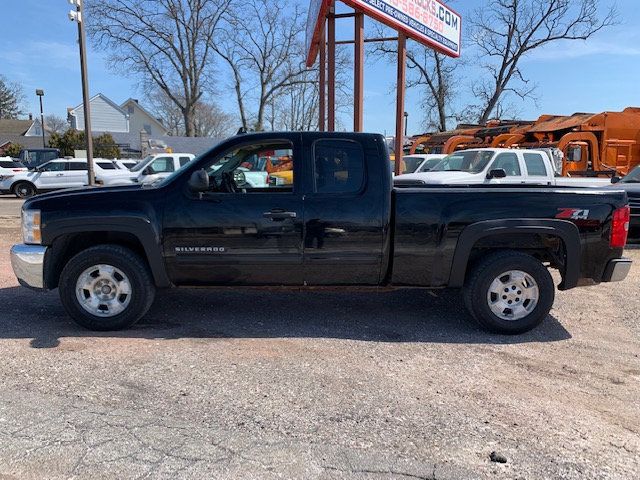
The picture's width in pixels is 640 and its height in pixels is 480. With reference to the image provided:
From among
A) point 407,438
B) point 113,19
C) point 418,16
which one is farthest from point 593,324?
point 113,19

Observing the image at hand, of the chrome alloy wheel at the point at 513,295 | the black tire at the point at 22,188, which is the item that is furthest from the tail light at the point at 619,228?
the black tire at the point at 22,188

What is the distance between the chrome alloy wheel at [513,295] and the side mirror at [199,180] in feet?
9.06

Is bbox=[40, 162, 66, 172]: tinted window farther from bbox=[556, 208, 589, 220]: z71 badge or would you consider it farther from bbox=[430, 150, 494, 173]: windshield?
bbox=[556, 208, 589, 220]: z71 badge

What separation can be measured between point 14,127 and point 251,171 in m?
78.5

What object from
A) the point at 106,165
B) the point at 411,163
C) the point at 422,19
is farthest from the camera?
the point at 106,165

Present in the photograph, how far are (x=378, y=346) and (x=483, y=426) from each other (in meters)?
1.46

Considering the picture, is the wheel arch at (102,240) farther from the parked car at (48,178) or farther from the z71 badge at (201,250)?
the parked car at (48,178)

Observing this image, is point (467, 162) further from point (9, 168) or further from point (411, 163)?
point (9, 168)

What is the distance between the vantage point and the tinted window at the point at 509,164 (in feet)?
38.9

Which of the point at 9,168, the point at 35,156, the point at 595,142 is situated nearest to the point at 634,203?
the point at 595,142

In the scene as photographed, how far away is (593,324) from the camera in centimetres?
539

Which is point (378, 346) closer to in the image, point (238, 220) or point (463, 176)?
point (238, 220)

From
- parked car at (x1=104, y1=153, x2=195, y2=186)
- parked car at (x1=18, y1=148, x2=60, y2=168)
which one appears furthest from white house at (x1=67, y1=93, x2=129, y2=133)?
parked car at (x1=104, y1=153, x2=195, y2=186)

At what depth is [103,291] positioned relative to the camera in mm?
4875
